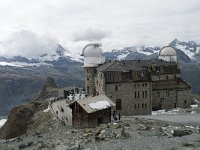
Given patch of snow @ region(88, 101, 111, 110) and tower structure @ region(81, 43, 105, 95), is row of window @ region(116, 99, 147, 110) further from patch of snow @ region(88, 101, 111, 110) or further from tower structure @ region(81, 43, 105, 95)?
patch of snow @ region(88, 101, 111, 110)

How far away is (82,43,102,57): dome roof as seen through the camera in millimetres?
88000

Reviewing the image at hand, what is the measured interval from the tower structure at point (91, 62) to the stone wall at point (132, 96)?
9.72m

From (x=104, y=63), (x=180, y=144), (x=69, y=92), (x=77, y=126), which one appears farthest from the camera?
(x=69, y=92)

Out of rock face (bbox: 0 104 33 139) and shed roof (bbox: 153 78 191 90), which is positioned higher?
shed roof (bbox: 153 78 191 90)

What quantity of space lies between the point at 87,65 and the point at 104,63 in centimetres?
362

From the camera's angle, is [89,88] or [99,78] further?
[89,88]

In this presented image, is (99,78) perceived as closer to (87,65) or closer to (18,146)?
(87,65)

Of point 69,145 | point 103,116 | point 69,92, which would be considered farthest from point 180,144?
point 69,92

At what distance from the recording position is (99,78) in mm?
81188

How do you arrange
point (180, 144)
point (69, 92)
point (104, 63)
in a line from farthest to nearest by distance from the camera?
point (69, 92), point (104, 63), point (180, 144)

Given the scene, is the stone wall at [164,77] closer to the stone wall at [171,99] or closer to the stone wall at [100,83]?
the stone wall at [171,99]

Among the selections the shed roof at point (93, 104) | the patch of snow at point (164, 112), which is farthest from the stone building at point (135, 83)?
the shed roof at point (93, 104)

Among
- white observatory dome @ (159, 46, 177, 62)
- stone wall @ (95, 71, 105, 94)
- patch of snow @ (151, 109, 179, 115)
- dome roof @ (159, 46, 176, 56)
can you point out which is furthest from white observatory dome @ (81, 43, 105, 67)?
dome roof @ (159, 46, 176, 56)

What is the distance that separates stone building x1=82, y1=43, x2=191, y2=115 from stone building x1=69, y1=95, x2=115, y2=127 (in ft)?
56.6
